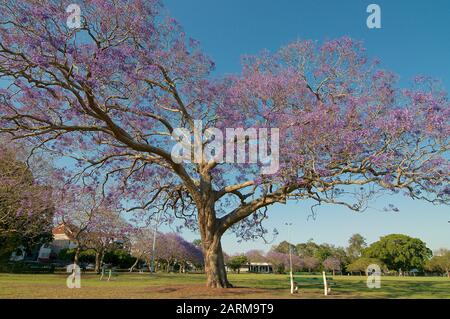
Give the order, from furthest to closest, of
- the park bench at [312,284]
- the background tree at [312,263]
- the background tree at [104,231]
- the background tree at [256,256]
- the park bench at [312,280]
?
the background tree at [256,256] < the background tree at [312,263] < the background tree at [104,231] < the park bench at [312,280] < the park bench at [312,284]

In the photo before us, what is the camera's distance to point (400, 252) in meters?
76.0

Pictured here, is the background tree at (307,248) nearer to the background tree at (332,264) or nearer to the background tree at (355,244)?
the background tree at (355,244)

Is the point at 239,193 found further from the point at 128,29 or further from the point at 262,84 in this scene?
the point at 128,29

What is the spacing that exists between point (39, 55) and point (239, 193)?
1041 cm

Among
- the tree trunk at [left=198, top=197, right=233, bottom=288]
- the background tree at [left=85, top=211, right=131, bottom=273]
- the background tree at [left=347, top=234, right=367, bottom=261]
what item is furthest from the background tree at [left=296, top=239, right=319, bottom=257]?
the tree trunk at [left=198, top=197, right=233, bottom=288]

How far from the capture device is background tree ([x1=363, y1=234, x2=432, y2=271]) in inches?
2990

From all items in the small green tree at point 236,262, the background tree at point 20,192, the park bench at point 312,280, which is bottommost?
the small green tree at point 236,262

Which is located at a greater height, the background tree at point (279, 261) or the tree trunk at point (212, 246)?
the tree trunk at point (212, 246)

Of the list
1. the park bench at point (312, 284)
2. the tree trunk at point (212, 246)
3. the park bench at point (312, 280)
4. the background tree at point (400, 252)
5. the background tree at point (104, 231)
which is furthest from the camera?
the background tree at point (400, 252)

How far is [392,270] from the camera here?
78750mm

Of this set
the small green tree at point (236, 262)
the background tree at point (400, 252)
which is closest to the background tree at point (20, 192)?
the small green tree at point (236, 262)

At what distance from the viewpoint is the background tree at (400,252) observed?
75.9 metres

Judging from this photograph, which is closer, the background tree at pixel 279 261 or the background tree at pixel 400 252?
the background tree at pixel 400 252

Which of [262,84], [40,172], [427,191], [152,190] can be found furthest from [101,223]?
[427,191]
